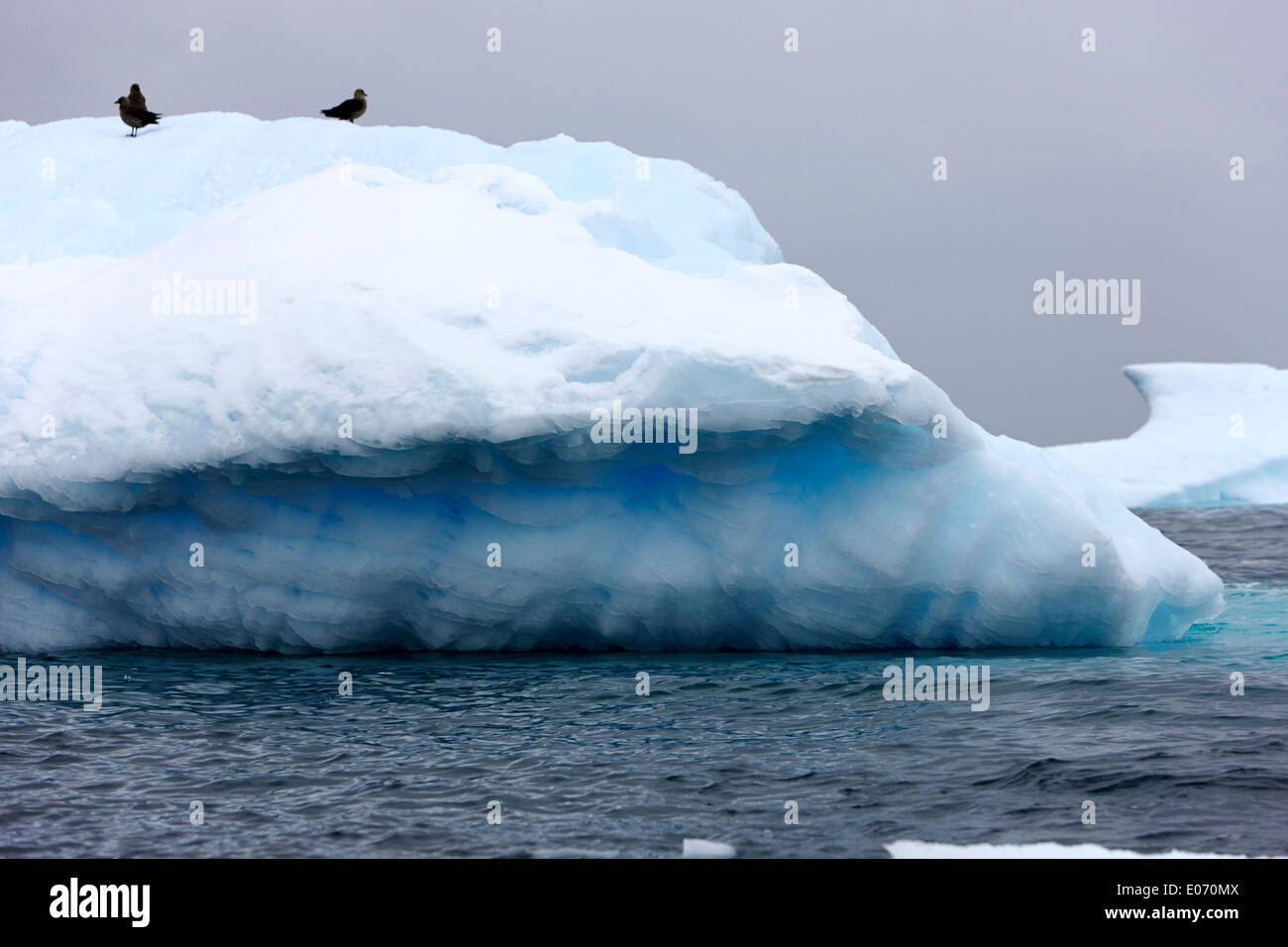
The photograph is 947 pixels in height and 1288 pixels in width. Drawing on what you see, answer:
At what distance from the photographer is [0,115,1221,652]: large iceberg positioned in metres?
7.27

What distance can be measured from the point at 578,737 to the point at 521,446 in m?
2.07

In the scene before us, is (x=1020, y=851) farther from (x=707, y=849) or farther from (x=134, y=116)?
(x=134, y=116)

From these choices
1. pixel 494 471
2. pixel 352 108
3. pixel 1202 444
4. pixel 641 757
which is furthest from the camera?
pixel 1202 444

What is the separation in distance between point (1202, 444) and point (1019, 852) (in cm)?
2518

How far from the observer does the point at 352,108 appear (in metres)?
12.0

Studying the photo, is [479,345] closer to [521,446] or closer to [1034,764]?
[521,446]

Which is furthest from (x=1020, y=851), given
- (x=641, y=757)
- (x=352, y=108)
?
(x=352, y=108)

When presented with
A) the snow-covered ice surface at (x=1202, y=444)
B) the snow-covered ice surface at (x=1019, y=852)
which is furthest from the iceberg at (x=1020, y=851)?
the snow-covered ice surface at (x=1202, y=444)

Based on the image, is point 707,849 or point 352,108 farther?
point 352,108

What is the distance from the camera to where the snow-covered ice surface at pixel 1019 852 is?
4.05m

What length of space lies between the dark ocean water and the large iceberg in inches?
16.3

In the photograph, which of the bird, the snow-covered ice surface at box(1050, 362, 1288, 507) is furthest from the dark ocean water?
the snow-covered ice surface at box(1050, 362, 1288, 507)

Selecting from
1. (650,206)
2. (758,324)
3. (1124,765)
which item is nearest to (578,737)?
(1124,765)

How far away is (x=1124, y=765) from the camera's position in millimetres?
5199
